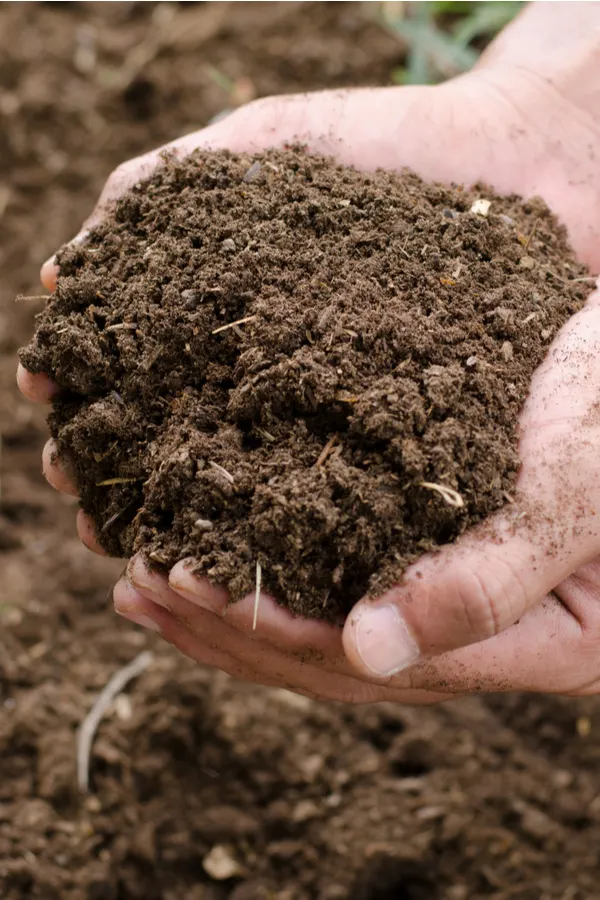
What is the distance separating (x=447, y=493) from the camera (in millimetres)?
1345

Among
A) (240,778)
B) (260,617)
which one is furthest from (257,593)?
(240,778)

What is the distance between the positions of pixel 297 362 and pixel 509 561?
47cm

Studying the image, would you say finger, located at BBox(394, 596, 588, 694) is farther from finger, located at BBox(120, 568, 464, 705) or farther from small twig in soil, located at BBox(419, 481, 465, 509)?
small twig in soil, located at BBox(419, 481, 465, 509)

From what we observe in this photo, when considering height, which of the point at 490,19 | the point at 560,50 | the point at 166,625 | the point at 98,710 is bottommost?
the point at 98,710

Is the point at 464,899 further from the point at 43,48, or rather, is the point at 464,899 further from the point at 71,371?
the point at 43,48

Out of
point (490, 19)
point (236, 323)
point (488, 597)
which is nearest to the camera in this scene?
point (488, 597)

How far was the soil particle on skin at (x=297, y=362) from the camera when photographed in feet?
4.50

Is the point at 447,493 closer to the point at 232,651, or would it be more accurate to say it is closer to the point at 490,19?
the point at 232,651

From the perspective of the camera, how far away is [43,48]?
401 centimetres

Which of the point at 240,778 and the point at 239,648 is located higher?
the point at 239,648

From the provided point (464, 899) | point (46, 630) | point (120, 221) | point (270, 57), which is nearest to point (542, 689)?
point (464, 899)

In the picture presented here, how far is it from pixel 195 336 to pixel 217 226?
0.24 meters

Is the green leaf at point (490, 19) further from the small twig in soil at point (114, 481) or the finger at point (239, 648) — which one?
the finger at point (239, 648)

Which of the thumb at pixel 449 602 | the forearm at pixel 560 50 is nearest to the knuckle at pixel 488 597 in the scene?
the thumb at pixel 449 602
